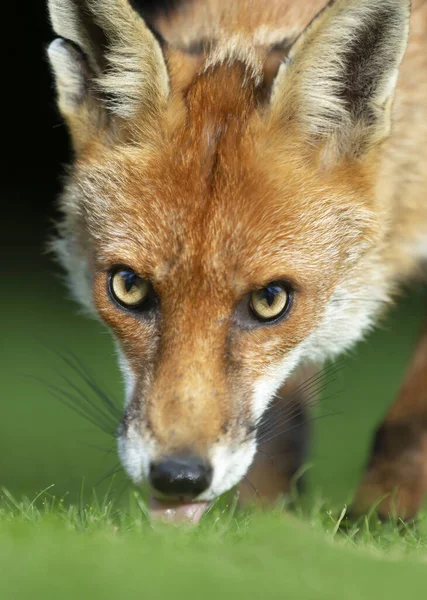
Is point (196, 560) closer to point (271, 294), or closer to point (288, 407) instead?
point (271, 294)

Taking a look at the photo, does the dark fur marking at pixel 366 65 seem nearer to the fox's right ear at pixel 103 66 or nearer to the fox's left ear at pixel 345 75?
the fox's left ear at pixel 345 75

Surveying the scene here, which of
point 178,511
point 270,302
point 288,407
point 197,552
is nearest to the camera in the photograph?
point 197,552

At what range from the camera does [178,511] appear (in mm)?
3859

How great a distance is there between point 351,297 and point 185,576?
213 centimetres

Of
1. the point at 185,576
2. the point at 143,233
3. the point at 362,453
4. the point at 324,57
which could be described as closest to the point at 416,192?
the point at 324,57

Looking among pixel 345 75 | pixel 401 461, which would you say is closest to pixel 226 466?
pixel 401 461

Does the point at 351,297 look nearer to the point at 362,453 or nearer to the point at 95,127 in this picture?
the point at 95,127

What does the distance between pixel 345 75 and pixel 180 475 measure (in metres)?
2.04

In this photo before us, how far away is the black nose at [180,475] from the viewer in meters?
3.58

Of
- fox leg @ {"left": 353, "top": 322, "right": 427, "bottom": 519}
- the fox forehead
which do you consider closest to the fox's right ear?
the fox forehead

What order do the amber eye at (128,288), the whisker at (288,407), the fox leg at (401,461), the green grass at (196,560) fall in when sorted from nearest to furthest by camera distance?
the green grass at (196,560), the amber eye at (128,288), the whisker at (288,407), the fox leg at (401,461)

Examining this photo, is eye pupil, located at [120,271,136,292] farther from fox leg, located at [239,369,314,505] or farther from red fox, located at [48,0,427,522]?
fox leg, located at [239,369,314,505]

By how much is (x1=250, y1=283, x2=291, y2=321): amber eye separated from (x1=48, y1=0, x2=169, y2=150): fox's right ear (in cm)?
98

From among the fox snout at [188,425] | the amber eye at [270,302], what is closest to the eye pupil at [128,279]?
the fox snout at [188,425]
